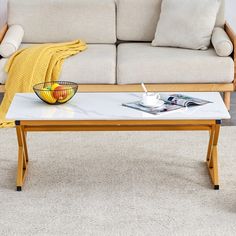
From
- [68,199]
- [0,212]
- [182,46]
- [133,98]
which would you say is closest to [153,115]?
[133,98]

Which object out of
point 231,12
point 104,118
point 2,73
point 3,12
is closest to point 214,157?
point 104,118

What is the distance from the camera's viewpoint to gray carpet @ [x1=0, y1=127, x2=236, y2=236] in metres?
2.76

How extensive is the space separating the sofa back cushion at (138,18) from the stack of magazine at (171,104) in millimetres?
1674

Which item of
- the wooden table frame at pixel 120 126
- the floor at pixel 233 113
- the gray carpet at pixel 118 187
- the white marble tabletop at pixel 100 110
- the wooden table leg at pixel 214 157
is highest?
the white marble tabletop at pixel 100 110

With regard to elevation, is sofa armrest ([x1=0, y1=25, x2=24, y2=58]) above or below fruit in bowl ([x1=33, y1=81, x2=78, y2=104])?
below

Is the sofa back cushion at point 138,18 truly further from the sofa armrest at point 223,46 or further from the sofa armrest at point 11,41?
the sofa armrest at point 11,41

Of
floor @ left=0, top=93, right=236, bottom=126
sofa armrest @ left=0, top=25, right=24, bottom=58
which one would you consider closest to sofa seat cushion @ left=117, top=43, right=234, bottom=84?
floor @ left=0, top=93, right=236, bottom=126

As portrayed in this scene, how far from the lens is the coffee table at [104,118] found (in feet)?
9.89

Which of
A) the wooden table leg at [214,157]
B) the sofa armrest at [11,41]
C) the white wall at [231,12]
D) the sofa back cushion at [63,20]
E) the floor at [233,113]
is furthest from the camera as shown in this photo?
the white wall at [231,12]

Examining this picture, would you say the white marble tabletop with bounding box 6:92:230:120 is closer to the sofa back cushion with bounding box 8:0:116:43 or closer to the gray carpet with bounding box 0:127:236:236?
the gray carpet with bounding box 0:127:236:236

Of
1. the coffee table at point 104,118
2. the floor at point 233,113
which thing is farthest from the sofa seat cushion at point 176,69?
the coffee table at point 104,118

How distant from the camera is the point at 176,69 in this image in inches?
170

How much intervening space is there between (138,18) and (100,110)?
1958mm

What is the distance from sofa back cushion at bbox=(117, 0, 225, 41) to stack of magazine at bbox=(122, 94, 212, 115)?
5.49ft
